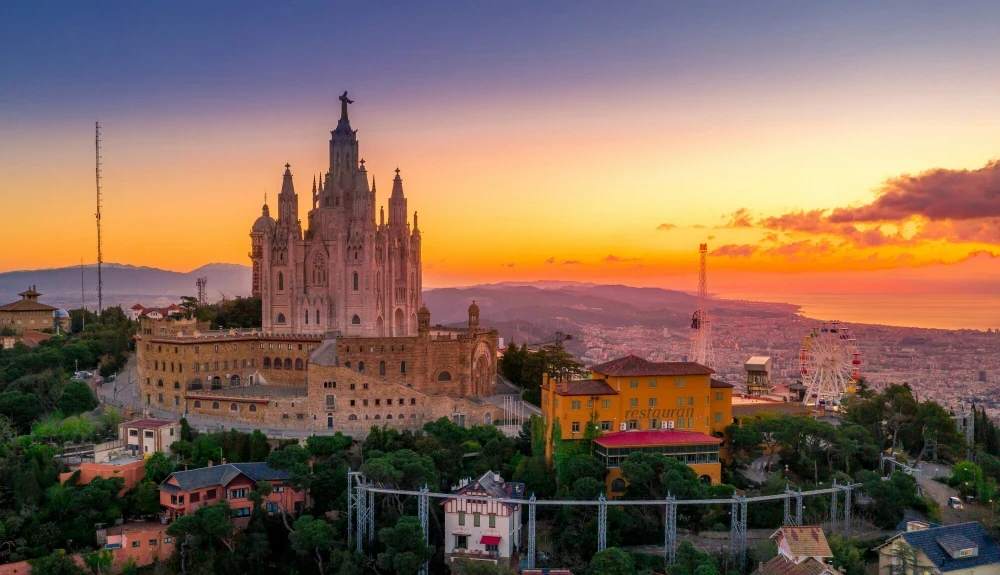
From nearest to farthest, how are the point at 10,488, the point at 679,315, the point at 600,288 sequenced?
the point at 10,488, the point at 679,315, the point at 600,288

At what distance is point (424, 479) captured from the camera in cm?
4238

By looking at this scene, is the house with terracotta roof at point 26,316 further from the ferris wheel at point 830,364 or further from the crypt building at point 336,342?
the ferris wheel at point 830,364

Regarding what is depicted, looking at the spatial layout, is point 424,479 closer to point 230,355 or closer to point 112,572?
point 112,572

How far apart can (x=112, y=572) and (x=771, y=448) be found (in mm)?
34750

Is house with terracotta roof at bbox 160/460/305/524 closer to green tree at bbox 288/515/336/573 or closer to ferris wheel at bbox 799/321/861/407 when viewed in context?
green tree at bbox 288/515/336/573

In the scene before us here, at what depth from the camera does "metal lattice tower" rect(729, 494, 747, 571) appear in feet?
128

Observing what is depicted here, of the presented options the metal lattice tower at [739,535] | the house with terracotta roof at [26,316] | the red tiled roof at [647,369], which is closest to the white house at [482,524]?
the red tiled roof at [647,369]

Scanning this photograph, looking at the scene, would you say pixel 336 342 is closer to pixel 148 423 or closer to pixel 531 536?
pixel 148 423

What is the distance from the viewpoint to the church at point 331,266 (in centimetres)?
6197

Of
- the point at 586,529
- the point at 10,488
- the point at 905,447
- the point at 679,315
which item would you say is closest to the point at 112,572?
the point at 10,488

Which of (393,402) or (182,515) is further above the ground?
(393,402)

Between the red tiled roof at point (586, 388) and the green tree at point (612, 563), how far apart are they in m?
10.9

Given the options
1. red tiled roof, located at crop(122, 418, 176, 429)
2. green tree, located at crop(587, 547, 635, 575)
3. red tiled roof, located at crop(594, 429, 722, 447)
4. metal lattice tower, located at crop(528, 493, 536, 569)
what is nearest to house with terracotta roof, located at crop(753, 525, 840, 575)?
green tree, located at crop(587, 547, 635, 575)

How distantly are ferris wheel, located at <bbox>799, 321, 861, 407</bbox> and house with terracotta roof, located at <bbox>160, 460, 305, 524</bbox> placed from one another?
3822cm
